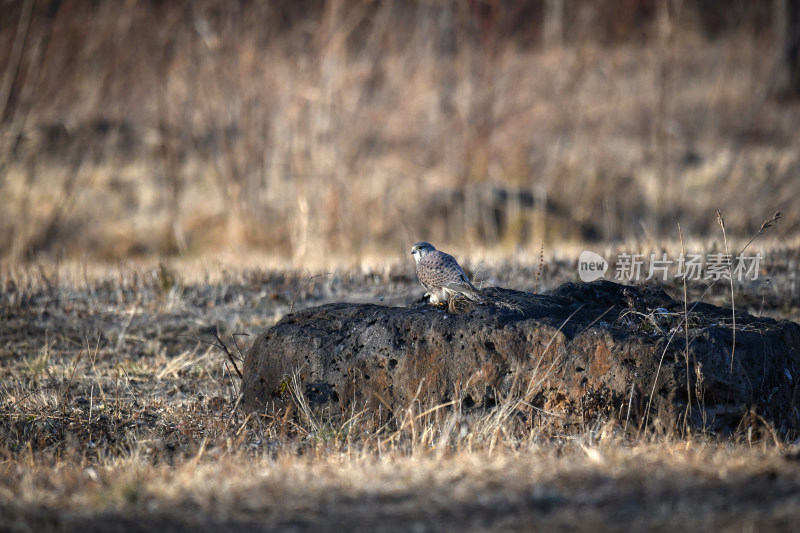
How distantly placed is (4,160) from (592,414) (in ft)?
33.6

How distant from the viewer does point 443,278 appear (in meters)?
4.42

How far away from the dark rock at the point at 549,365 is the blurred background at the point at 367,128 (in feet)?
21.6

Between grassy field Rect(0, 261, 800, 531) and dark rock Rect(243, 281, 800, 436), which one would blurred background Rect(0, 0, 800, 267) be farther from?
dark rock Rect(243, 281, 800, 436)

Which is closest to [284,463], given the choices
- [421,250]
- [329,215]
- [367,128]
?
[421,250]

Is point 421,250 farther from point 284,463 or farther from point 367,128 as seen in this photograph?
point 367,128

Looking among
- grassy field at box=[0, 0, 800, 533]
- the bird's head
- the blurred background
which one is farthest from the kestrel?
the blurred background

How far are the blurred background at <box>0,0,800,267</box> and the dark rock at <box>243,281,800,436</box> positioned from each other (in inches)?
259

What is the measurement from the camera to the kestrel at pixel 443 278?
14.5ft

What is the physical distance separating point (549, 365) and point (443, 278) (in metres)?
0.81

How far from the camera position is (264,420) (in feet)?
14.9

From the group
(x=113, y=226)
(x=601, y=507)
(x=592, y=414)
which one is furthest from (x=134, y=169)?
(x=601, y=507)

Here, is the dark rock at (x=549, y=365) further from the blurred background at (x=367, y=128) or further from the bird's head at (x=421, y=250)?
the blurred background at (x=367, y=128)

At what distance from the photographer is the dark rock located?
4.10 meters

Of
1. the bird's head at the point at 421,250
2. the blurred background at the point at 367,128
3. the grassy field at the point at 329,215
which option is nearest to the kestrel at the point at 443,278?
the bird's head at the point at 421,250
